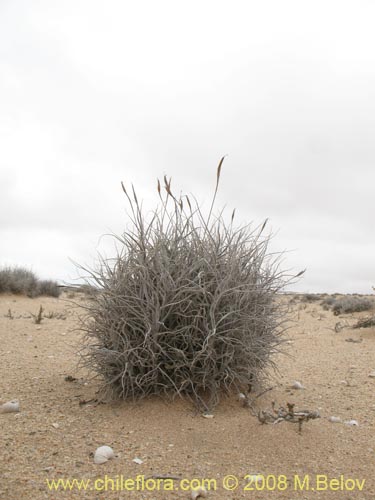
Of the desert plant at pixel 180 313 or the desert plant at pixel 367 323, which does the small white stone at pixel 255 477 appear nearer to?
the desert plant at pixel 180 313

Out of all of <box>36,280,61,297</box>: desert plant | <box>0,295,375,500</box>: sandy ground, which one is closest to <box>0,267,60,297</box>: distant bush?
<box>36,280,61,297</box>: desert plant

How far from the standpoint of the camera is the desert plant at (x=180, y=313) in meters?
2.91

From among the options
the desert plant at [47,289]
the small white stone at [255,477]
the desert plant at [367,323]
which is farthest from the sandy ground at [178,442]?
the desert plant at [47,289]

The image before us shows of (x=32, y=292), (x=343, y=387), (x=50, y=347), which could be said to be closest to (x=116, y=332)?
(x=343, y=387)

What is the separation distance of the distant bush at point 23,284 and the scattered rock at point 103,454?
9924mm

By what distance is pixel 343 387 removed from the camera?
399 centimetres

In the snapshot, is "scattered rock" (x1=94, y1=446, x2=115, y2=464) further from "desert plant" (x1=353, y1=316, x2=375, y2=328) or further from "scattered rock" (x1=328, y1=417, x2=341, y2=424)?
"desert plant" (x1=353, y1=316, x2=375, y2=328)

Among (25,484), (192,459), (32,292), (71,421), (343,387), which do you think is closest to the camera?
(25,484)

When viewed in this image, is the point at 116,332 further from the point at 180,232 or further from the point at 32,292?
the point at 32,292

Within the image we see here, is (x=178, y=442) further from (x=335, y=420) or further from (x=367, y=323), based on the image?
(x=367, y=323)

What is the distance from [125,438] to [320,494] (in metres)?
1.04

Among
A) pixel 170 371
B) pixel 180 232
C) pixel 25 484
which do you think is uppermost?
pixel 180 232

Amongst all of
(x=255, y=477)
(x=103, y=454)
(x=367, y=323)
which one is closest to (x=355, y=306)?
(x=367, y=323)

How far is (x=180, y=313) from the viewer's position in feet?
9.57
